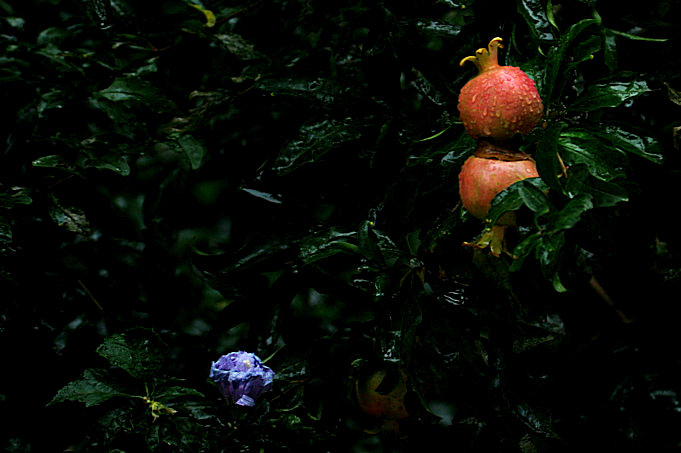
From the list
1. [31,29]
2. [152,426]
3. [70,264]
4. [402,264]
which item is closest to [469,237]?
[402,264]

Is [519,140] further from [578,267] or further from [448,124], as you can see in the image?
[578,267]

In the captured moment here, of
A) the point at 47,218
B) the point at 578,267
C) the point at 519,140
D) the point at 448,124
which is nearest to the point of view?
the point at 519,140

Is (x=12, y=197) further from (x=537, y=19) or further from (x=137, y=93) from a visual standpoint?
(x=537, y=19)

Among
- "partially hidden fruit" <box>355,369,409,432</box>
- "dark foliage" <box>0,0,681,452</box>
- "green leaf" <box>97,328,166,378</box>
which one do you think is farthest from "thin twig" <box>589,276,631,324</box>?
"green leaf" <box>97,328,166,378</box>

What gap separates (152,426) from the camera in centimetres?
66

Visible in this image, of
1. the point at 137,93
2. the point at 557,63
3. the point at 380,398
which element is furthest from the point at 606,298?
the point at 137,93

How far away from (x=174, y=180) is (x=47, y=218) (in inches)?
6.6

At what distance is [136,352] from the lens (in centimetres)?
71

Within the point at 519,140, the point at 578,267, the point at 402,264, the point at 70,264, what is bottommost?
the point at 70,264

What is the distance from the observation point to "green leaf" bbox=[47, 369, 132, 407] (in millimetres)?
670

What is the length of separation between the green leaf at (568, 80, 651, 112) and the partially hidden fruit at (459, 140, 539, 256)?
0.26 feet

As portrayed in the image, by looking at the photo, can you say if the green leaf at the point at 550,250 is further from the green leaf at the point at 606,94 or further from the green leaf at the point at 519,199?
the green leaf at the point at 606,94

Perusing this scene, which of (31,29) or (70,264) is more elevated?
(31,29)

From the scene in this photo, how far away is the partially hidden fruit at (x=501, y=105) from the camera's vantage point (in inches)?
21.0
